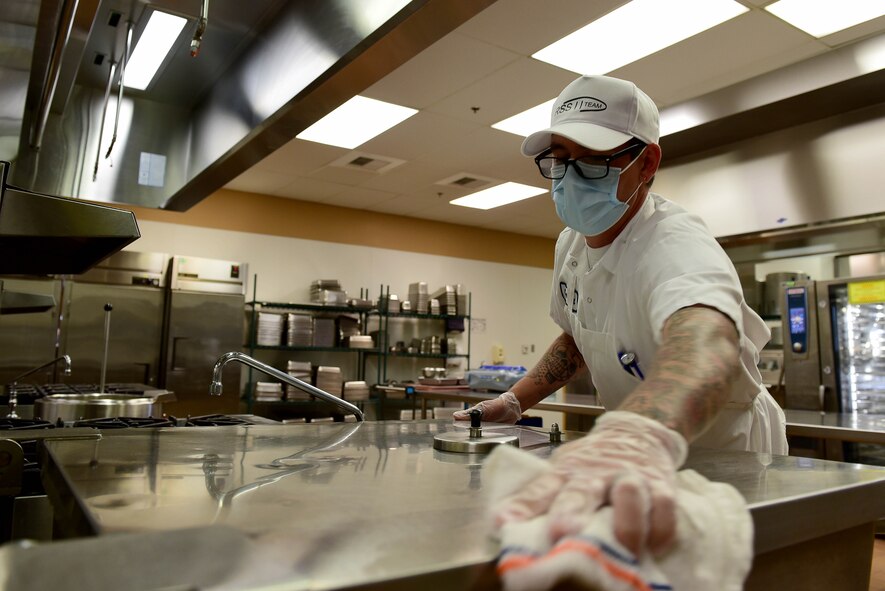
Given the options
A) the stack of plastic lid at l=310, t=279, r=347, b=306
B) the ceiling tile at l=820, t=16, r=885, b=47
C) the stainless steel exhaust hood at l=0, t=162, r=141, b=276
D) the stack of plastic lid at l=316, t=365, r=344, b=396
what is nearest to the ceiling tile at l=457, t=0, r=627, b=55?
the ceiling tile at l=820, t=16, r=885, b=47

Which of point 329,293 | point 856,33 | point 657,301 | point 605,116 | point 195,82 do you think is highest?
point 856,33

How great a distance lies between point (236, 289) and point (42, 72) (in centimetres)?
276

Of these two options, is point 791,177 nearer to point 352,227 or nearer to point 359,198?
point 359,198

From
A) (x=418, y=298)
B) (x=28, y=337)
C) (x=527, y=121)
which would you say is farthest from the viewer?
(x=418, y=298)

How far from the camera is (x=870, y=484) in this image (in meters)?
0.90

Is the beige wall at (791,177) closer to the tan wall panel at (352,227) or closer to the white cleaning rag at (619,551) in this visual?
the tan wall panel at (352,227)

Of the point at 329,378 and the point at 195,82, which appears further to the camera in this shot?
the point at 329,378

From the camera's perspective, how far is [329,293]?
642cm

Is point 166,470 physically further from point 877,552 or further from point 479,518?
point 877,552

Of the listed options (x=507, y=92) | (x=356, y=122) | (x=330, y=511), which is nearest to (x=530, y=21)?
(x=507, y=92)

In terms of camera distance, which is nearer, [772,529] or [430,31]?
[772,529]

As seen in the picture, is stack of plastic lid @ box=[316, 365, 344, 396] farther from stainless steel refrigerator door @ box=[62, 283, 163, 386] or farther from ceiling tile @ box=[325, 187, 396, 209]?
ceiling tile @ box=[325, 187, 396, 209]

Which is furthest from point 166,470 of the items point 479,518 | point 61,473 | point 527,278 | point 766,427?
point 527,278

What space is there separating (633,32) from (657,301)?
9.07ft
